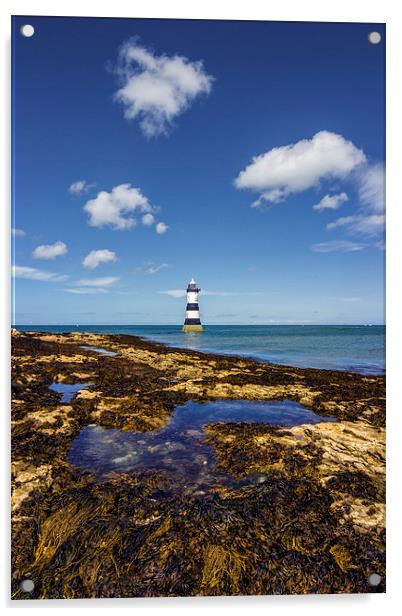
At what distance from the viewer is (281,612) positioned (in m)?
2.77

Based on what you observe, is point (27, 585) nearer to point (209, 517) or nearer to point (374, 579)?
point (209, 517)

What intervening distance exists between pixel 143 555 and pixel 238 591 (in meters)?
0.91

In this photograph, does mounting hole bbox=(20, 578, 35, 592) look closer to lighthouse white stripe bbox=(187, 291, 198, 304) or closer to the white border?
the white border

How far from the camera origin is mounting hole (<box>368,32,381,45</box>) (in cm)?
352

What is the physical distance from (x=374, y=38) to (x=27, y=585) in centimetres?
657

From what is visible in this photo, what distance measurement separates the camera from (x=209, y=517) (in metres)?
2.89

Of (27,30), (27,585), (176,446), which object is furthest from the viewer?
(176,446)

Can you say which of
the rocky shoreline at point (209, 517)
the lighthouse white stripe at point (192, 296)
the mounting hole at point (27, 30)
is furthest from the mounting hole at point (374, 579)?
the mounting hole at point (27, 30)

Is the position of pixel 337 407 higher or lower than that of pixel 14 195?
lower

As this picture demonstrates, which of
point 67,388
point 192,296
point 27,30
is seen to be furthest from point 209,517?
point 27,30

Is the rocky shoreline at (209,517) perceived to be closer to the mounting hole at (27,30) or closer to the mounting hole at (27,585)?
the mounting hole at (27,585)

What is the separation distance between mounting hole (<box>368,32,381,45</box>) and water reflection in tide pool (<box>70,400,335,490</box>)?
15.7 ft
